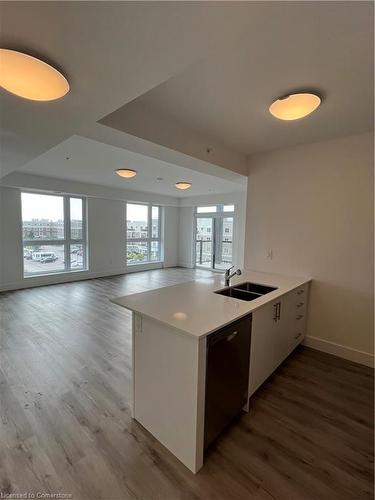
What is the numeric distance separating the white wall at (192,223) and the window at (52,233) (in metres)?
3.70

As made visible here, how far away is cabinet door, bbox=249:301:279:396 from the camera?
74.4 inches

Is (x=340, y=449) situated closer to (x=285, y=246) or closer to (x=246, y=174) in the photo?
(x=285, y=246)

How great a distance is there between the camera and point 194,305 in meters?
1.82

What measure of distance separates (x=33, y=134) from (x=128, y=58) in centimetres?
148

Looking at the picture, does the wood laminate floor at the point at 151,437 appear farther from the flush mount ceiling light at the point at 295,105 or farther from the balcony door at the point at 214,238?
the balcony door at the point at 214,238

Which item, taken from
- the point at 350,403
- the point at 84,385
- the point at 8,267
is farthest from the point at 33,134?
the point at 8,267

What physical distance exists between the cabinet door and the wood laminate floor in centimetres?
21

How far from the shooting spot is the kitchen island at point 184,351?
54.6 inches

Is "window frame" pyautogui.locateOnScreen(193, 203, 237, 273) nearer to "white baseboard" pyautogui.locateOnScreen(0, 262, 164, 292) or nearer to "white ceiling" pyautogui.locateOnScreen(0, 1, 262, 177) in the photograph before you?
"white baseboard" pyautogui.locateOnScreen(0, 262, 164, 292)

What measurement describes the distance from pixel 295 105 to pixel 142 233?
7087 millimetres

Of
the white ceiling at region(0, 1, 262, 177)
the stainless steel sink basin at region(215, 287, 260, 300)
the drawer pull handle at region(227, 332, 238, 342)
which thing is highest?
the white ceiling at region(0, 1, 262, 177)

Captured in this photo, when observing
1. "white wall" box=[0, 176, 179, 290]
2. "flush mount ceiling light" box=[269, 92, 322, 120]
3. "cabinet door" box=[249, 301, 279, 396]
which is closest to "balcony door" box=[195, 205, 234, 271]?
"white wall" box=[0, 176, 179, 290]

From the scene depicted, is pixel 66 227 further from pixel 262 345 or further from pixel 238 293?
pixel 262 345

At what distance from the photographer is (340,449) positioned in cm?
159
